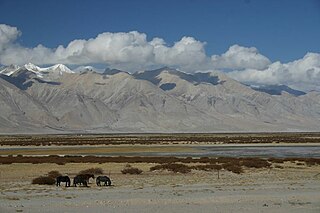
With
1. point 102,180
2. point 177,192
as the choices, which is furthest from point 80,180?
point 177,192

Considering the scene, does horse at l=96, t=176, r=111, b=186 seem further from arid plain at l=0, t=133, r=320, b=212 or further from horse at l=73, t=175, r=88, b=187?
horse at l=73, t=175, r=88, b=187

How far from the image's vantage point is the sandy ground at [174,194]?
64.8ft

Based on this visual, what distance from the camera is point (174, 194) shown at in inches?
949

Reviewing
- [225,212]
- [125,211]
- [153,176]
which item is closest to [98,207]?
[125,211]

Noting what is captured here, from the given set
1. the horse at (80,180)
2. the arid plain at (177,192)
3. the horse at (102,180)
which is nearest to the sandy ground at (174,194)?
the arid plain at (177,192)

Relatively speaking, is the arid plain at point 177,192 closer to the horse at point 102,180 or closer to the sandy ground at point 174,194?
the sandy ground at point 174,194

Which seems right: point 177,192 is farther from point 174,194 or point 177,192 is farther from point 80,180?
point 80,180

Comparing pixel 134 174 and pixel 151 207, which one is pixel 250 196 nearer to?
pixel 151 207

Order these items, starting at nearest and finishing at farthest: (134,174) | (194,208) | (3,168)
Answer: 1. (194,208)
2. (134,174)
3. (3,168)

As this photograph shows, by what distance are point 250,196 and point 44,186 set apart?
11.6 meters

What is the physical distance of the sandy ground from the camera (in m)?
19.8

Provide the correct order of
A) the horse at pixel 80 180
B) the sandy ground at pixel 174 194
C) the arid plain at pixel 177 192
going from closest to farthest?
the sandy ground at pixel 174 194 → the arid plain at pixel 177 192 → the horse at pixel 80 180

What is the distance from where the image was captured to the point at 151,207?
65.3ft

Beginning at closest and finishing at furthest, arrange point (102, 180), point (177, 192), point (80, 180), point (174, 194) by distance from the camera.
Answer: point (174, 194) < point (177, 192) < point (80, 180) < point (102, 180)
